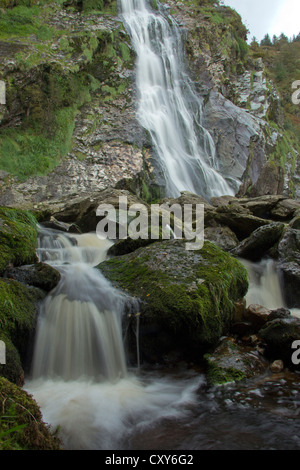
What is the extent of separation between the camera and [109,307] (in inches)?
186

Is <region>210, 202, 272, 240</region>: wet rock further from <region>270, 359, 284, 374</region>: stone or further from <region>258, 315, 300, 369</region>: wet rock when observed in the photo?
<region>270, 359, 284, 374</region>: stone

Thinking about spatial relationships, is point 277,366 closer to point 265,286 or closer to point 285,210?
point 265,286

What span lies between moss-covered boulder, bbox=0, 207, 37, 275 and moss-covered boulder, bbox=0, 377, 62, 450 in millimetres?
2832

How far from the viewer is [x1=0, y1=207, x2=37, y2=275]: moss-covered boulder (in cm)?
505

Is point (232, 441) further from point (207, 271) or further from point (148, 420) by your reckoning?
point (207, 271)

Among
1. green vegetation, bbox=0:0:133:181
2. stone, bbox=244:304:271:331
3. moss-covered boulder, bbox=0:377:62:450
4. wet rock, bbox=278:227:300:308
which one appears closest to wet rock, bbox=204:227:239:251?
wet rock, bbox=278:227:300:308

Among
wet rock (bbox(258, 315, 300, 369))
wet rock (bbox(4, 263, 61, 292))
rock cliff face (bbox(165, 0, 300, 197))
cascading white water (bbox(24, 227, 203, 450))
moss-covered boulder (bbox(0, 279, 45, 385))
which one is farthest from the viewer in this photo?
rock cliff face (bbox(165, 0, 300, 197))

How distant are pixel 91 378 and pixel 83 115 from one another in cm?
1538

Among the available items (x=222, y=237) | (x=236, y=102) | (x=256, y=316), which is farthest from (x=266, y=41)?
(x=256, y=316)

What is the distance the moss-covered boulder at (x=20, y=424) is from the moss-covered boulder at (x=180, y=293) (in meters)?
2.23

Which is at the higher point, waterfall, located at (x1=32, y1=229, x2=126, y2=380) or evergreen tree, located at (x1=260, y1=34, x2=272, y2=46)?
evergreen tree, located at (x1=260, y1=34, x2=272, y2=46)

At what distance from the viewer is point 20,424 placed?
2.12 metres

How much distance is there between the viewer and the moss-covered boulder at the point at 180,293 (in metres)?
4.43

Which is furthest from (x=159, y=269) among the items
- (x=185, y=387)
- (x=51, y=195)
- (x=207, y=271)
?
(x=51, y=195)
